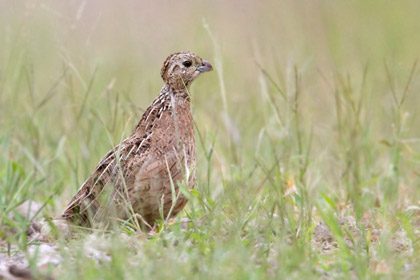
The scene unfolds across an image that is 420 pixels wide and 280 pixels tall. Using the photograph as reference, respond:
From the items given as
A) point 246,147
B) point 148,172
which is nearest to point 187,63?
point 148,172

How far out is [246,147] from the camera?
326 inches

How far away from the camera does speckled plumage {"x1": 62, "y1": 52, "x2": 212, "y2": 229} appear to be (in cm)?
550

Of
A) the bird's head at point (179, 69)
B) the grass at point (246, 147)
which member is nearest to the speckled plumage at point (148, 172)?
the bird's head at point (179, 69)

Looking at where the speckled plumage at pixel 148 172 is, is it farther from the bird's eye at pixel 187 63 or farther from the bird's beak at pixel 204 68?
the bird's beak at pixel 204 68

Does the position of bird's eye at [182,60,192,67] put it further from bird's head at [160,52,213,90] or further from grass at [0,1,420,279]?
grass at [0,1,420,279]

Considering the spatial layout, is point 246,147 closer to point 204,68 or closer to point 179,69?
point 204,68

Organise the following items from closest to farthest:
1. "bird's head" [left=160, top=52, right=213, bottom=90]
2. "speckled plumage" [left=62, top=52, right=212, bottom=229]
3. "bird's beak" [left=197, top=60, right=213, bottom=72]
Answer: "speckled plumage" [left=62, top=52, right=212, bottom=229] → "bird's head" [left=160, top=52, right=213, bottom=90] → "bird's beak" [left=197, top=60, right=213, bottom=72]

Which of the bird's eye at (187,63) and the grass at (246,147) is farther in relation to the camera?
the bird's eye at (187,63)

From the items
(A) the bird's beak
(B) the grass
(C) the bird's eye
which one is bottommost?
(B) the grass

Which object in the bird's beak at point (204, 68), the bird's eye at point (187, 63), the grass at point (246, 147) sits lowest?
the grass at point (246, 147)

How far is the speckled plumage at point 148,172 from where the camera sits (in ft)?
18.1

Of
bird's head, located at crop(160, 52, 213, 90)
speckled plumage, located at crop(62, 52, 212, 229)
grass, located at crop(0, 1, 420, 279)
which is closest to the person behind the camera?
grass, located at crop(0, 1, 420, 279)

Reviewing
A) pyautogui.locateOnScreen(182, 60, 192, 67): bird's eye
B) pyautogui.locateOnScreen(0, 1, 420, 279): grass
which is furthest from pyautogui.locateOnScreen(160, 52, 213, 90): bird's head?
pyautogui.locateOnScreen(0, 1, 420, 279): grass

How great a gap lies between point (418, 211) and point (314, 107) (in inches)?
152
